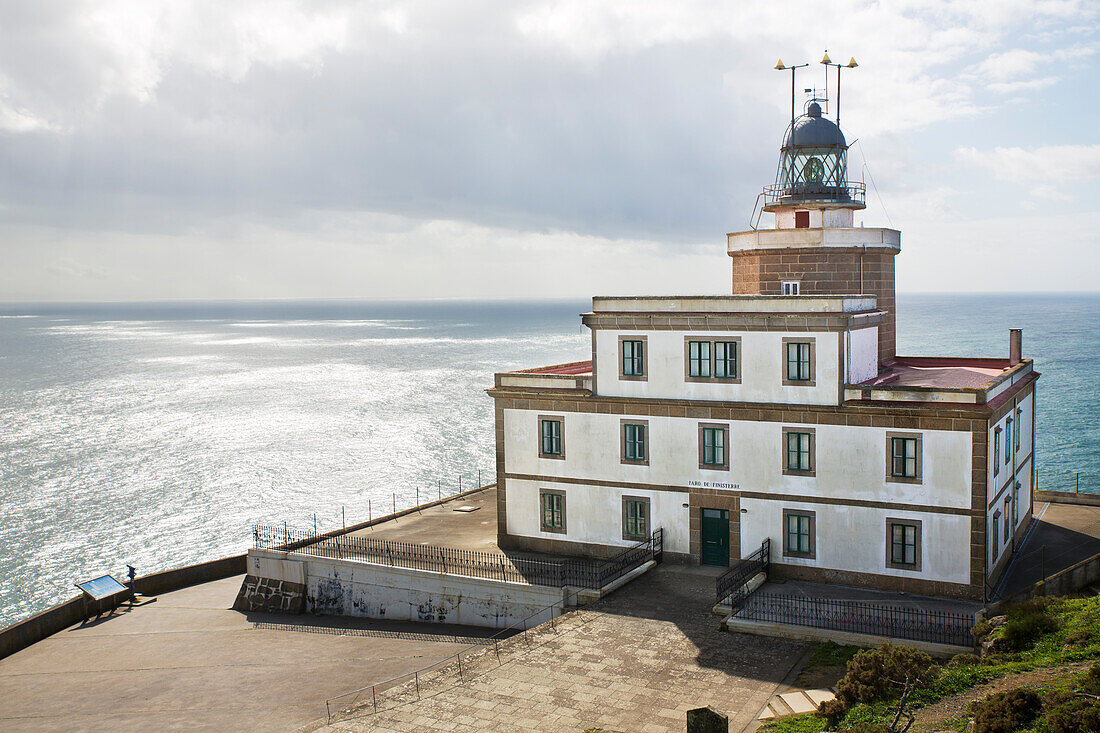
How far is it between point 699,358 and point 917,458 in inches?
295

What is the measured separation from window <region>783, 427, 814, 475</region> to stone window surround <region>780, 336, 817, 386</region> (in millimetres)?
1463

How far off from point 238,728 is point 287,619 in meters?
9.86

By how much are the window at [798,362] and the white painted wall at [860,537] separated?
12.9 ft

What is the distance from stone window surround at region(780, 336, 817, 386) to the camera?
29594 mm

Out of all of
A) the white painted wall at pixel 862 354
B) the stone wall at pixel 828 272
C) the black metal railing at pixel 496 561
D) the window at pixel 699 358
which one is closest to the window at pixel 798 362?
the white painted wall at pixel 862 354

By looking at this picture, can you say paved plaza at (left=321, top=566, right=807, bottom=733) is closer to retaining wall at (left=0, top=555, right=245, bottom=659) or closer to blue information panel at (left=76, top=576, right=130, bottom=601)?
retaining wall at (left=0, top=555, right=245, bottom=659)


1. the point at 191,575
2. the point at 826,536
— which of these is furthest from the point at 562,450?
the point at 191,575

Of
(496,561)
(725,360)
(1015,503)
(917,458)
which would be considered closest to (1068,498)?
(1015,503)

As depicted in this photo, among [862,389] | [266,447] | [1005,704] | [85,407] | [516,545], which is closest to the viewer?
[1005,704]

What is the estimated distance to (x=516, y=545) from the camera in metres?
34.8

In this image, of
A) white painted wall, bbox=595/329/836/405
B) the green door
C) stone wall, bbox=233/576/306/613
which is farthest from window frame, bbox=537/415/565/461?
stone wall, bbox=233/576/306/613

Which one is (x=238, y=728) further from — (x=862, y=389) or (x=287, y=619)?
(x=862, y=389)

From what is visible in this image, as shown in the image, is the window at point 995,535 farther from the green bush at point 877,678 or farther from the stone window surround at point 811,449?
the green bush at point 877,678

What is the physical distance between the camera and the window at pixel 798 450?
2962cm
